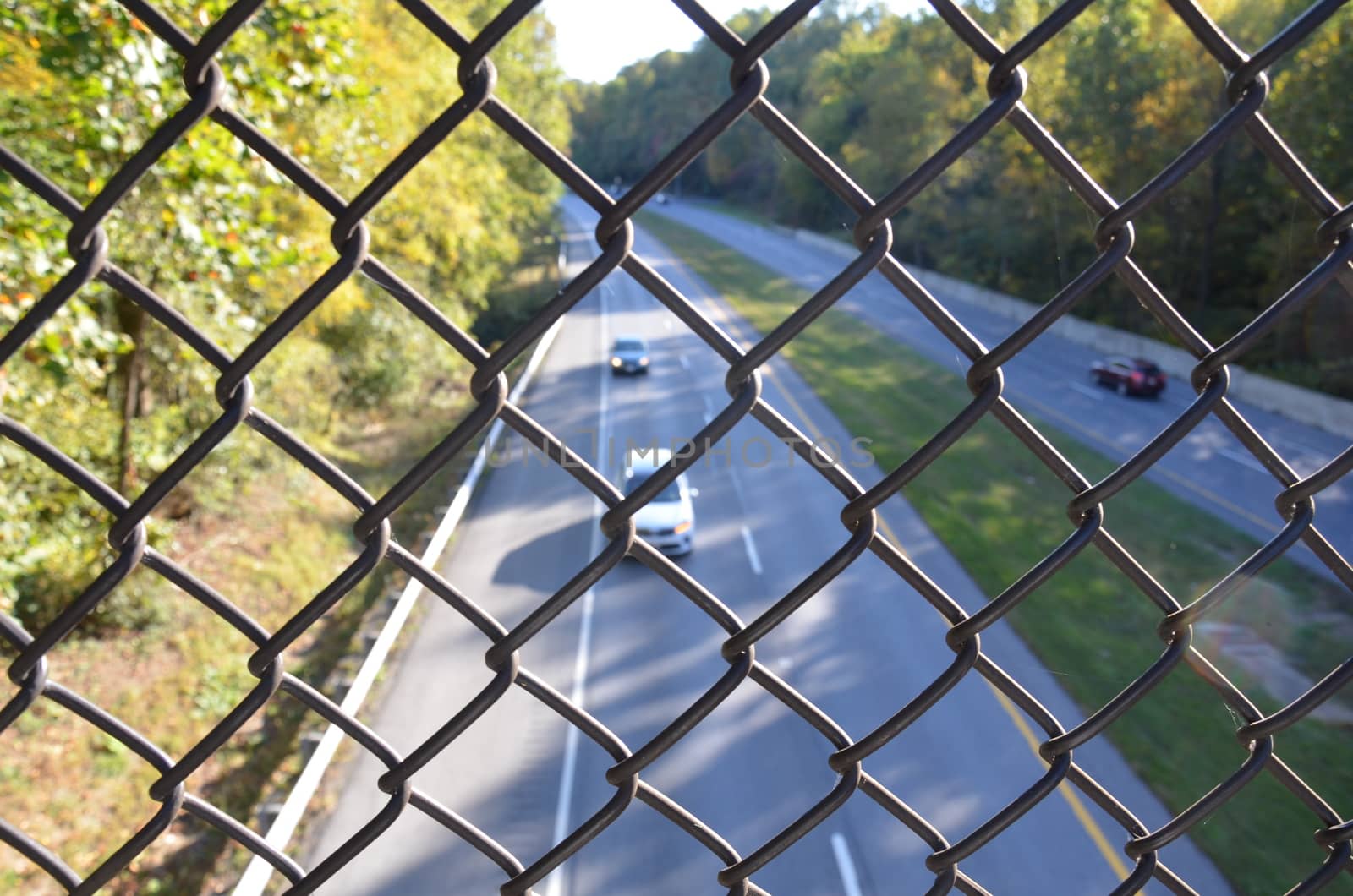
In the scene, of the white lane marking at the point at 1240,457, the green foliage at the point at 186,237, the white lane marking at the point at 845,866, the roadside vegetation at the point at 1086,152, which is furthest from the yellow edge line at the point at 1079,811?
the white lane marking at the point at 1240,457

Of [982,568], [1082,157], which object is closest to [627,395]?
[982,568]

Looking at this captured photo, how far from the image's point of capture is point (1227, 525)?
12.0 meters

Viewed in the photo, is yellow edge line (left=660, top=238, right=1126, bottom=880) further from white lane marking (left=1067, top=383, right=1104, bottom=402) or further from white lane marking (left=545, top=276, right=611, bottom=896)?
white lane marking (left=1067, top=383, right=1104, bottom=402)

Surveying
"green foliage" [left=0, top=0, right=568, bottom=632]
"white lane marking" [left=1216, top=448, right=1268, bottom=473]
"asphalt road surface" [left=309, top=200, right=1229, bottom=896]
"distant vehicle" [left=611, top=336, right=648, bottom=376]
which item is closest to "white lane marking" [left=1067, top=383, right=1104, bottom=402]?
"white lane marking" [left=1216, top=448, right=1268, bottom=473]

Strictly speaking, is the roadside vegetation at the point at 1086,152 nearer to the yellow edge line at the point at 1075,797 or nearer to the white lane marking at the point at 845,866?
the yellow edge line at the point at 1075,797

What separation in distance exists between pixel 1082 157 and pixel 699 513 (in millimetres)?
14077

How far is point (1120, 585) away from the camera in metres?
9.50

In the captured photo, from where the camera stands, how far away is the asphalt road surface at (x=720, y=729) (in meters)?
6.75

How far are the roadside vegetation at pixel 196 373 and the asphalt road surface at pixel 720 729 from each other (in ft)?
4.65

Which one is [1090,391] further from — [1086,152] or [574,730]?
[574,730]

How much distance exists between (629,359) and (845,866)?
13.7m

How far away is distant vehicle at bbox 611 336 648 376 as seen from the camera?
19312 millimetres

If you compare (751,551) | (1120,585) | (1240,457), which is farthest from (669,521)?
(1240,457)

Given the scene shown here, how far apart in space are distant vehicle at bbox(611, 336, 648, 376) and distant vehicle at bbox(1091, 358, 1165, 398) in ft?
32.3
